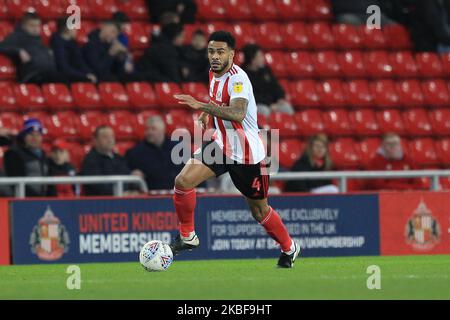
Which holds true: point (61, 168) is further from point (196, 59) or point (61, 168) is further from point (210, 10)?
point (210, 10)

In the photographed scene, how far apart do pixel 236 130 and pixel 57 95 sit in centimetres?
650

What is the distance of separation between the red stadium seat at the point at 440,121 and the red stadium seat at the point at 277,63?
8.39 feet

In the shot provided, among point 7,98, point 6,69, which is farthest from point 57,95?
point 6,69

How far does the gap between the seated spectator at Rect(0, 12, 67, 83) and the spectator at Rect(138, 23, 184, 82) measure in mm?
1417

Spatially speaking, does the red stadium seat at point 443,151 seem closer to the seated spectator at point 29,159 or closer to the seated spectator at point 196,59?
the seated spectator at point 196,59

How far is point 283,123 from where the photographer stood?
18.3m

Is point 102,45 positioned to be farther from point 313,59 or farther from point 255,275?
point 255,275

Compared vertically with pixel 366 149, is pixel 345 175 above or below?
below

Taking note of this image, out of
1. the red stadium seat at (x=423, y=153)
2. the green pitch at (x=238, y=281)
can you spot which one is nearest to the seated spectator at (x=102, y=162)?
the green pitch at (x=238, y=281)

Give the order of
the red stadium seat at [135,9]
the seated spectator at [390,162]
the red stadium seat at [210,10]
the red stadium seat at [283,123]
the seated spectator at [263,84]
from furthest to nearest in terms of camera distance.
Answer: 1. the red stadium seat at [210,10]
2. the red stadium seat at [135,9]
3. the red stadium seat at [283,123]
4. the seated spectator at [263,84]
5. the seated spectator at [390,162]

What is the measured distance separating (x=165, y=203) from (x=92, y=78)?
3714mm

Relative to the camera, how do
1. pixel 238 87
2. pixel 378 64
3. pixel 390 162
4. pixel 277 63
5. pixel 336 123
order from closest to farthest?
pixel 238 87, pixel 390 162, pixel 336 123, pixel 277 63, pixel 378 64

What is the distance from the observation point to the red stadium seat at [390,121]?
19.3 metres

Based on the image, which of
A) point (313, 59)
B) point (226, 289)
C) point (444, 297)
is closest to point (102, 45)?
point (313, 59)
